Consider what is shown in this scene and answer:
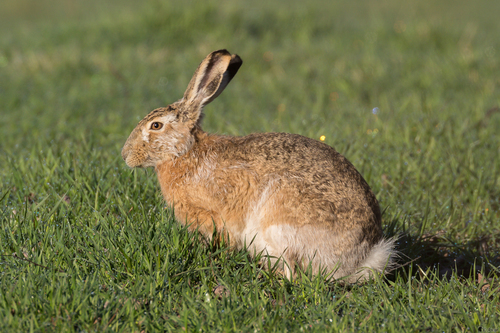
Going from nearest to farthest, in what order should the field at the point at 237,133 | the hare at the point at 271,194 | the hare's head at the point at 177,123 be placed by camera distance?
the field at the point at 237,133
the hare at the point at 271,194
the hare's head at the point at 177,123

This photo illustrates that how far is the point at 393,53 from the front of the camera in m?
9.70

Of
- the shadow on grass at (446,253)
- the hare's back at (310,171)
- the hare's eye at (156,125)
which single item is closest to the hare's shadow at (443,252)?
the shadow on grass at (446,253)

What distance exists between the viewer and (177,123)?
394 centimetres

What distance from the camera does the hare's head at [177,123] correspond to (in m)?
3.92

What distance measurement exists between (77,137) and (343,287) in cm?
349

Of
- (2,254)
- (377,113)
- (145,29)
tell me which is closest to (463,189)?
(377,113)

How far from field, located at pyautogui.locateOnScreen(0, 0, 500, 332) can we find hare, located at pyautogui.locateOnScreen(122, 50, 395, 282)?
0.15 meters

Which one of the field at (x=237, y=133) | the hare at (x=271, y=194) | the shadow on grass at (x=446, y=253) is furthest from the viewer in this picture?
the shadow on grass at (x=446, y=253)

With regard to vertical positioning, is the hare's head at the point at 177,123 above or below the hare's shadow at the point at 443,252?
above

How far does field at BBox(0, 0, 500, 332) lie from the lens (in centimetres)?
301

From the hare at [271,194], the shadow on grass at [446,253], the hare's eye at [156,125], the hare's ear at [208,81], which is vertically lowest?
the shadow on grass at [446,253]

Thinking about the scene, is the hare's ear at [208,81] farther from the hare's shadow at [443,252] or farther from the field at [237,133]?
the hare's shadow at [443,252]

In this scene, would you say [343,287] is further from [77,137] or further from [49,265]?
[77,137]

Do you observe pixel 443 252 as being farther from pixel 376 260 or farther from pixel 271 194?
pixel 271 194
